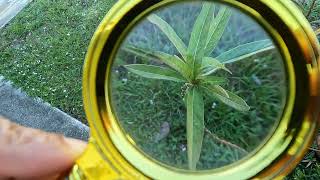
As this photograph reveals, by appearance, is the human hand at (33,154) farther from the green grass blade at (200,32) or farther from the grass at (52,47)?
the grass at (52,47)

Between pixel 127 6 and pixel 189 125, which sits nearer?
pixel 127 6

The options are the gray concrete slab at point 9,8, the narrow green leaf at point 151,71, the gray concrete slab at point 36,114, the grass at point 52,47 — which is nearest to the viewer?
the narrow green leaf at point 151,71

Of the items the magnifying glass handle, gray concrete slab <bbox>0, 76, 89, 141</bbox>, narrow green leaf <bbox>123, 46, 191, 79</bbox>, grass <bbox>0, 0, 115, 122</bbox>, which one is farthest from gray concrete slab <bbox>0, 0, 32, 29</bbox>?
the magnifying glass handle

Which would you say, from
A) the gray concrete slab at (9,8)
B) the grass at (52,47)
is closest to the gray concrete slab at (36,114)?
the grass at (52,47)

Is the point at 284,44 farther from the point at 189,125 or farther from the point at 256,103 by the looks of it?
the point at 189,125

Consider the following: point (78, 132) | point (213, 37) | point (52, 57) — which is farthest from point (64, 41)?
point (213, 37)

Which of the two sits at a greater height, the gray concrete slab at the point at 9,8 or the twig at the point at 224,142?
the twig at the point at 224,142
